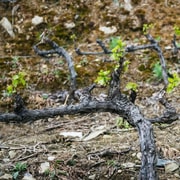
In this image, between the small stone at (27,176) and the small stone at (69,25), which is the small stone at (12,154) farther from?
the small stone at (69,25)

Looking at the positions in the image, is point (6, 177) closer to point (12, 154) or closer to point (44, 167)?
point (44, 167)

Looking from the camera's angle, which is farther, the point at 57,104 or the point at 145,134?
the point at 57,104

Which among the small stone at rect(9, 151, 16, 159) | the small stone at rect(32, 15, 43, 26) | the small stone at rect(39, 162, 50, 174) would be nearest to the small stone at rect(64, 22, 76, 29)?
the small stone at rect(32, 15, 43, 26)

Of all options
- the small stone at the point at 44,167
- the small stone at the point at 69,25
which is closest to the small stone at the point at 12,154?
the small stone at the point at 44,167

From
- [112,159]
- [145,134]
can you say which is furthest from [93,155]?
[145,134]

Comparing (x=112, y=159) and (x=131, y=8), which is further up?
(x=131, y=8)

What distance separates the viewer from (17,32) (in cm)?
572

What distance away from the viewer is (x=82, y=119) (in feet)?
14.3

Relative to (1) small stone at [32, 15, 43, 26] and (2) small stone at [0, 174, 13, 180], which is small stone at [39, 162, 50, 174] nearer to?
(2) small stone at [0, 174, 13, 180]

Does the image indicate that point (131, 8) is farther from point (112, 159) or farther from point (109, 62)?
point (112, 159)

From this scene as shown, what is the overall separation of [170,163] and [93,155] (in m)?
0.66

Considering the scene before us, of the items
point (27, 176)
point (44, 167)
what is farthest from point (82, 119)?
point (27, 176)

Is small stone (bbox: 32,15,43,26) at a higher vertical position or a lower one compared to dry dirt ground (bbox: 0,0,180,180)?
higher

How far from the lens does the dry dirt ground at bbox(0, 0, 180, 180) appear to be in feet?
10.7
